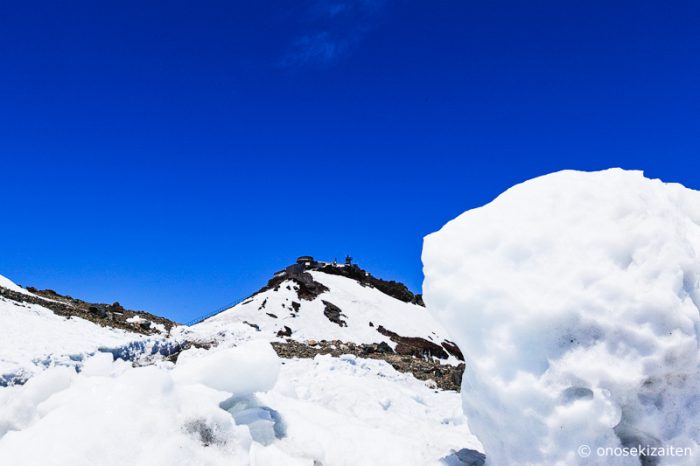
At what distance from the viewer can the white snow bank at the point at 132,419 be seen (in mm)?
4766

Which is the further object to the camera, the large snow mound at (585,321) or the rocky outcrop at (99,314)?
the rocky outcrop at (99,314)

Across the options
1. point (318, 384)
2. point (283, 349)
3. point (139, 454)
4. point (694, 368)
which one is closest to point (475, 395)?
point (694, 368)

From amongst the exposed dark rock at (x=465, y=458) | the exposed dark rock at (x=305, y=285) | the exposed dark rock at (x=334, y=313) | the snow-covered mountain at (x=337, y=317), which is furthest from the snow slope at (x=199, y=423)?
the exposed dark rock at (x=305, y=285)

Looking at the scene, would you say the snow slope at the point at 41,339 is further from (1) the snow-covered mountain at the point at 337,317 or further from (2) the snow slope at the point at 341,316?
(1) the snow-covered mountain at the point at 337,317

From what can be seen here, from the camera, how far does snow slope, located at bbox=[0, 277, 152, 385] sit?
12.8 m

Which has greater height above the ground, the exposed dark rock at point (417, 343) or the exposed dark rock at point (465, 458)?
the exposed dark rock at point (417, 343)

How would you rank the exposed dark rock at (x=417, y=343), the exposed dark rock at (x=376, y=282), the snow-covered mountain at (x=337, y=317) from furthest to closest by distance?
the exposed dark rock at (x=376, y=282)
the exposed dark rock at (x=417, y=343)
the snow-covered mountain at (x=337, y=317)

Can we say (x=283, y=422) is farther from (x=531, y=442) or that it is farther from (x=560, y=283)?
(x=560, y=283)

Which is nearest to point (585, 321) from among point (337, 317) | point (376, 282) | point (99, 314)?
point (99, 314)

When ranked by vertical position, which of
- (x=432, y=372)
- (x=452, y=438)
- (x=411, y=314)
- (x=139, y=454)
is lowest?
(x=139, y=454)

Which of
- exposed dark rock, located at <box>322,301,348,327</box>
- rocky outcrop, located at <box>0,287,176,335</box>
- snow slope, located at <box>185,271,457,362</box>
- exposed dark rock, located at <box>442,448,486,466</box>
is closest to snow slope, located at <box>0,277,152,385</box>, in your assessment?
rocky outcrop, located at <box>0,287,176,335</box>

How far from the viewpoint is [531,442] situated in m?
5.43

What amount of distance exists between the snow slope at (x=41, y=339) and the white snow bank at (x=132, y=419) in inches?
264

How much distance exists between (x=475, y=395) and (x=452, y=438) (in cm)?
252
